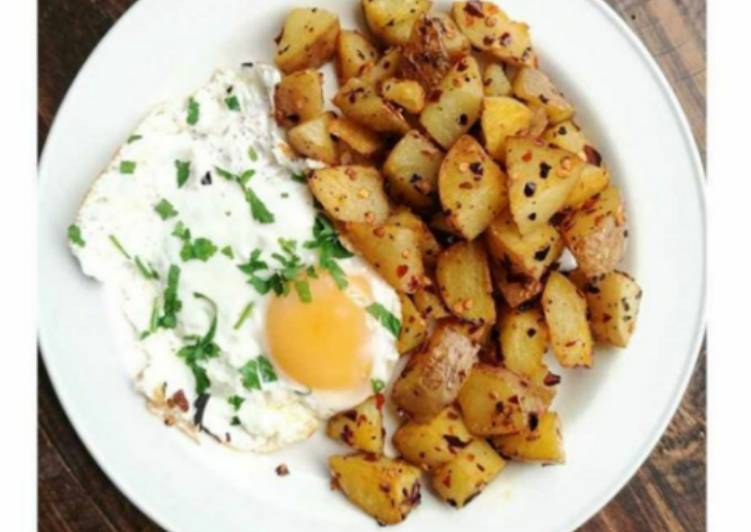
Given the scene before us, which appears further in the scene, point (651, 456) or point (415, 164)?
point (651, 456)

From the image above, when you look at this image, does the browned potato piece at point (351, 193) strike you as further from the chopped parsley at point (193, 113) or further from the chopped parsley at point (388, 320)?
the chopped parsley at point (193, 113)

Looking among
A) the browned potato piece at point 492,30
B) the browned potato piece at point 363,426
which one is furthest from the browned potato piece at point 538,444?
the browned potato piece at point 492,30

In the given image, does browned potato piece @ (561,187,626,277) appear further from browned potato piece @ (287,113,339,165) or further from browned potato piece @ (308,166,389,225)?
browned potato piece @ (287,113,339,165)

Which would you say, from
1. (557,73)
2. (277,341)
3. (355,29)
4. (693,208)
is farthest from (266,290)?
(693,208)

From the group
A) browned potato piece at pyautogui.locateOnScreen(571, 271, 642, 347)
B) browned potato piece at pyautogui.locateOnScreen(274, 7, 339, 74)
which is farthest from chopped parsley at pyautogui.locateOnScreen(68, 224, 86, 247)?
browned potato piece at pyautogui.locateOnScreen(571, 271, 642, 347)

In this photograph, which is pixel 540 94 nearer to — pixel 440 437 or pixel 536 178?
pixel 536 178

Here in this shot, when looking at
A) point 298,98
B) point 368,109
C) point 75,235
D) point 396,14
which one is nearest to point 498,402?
point 368,109

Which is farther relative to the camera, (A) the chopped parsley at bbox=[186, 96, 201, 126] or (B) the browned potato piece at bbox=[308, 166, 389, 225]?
(A) the chopped parsley at bbox=[186, 96, 201, 126]
